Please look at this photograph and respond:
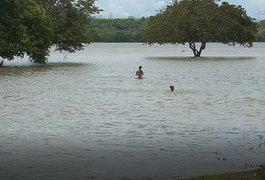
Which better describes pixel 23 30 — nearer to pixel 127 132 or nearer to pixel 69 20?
pixel 69 20

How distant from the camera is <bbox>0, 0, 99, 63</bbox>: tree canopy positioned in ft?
186

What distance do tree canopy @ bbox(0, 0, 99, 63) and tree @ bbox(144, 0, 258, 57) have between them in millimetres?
16549

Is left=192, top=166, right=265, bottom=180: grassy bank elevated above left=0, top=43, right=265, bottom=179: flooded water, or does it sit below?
above

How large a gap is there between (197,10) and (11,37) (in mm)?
37479

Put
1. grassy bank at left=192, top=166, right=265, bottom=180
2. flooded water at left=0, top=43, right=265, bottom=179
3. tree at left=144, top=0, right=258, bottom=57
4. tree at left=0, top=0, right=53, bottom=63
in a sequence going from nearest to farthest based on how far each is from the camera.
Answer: grassy bank at left=192, top=166, right=265, bottom=180 → flooded water at left=0, top=43, right=265, bottom=179 → tree at left=0, top=0, right=53, bottom=63 → tree at left=144, top=0, right=258, bottom=57

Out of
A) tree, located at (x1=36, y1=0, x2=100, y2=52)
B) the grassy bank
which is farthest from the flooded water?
tree, located at (x1=36, y1=0, x2=100, y2=52)

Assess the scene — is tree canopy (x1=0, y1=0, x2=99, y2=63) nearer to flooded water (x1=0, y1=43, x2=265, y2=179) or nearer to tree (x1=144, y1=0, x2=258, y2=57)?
tree (x1=144, y1=0, x2=258, y2=57)

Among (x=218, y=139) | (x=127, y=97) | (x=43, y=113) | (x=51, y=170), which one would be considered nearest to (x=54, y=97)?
(x=127, y=97)

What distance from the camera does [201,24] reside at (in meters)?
87.4

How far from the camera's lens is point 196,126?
1980cm

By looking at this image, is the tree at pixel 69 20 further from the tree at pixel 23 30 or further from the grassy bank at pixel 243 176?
the grassy bank at pixel 243 176

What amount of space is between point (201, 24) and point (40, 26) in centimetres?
3317

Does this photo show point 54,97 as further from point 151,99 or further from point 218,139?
point 218,139

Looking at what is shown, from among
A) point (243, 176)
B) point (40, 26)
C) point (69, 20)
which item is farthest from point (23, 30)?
point (243, 176)
